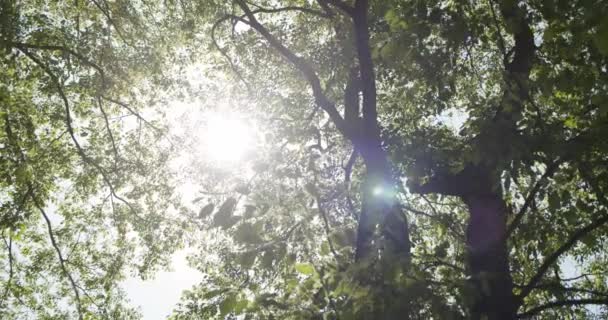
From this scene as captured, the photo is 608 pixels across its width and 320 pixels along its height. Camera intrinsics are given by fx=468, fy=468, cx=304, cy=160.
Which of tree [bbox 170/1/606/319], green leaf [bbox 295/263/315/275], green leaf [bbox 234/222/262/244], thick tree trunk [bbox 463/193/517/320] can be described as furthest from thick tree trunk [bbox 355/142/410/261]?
thick tree trunk [bbox 463/193/517/320]

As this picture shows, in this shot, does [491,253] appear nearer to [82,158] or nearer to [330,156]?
[330,156]

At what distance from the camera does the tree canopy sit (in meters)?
2.80

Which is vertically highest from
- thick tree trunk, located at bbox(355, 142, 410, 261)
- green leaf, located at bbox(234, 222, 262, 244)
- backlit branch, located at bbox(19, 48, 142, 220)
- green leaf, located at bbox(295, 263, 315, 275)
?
backlit branch, located at bbox(19, 48, 142, 220)

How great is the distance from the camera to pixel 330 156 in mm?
8211

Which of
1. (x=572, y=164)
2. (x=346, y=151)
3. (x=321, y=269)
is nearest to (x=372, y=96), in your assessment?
(x=572, y=164)

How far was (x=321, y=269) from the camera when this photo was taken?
2.77m

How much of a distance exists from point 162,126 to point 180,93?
4.17 feet

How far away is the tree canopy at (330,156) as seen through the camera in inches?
110

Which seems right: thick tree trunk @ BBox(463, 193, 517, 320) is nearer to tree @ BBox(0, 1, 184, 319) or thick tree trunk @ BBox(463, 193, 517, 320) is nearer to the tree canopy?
the tree canopy

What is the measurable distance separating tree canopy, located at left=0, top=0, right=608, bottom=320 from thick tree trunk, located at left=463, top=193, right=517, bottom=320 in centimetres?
3

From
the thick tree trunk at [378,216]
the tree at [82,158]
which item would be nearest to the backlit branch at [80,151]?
the tree at [82,158]

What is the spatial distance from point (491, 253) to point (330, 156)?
311cm

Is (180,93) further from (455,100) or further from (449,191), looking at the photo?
(449,191)

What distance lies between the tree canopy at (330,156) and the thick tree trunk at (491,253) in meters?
0.03
